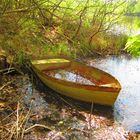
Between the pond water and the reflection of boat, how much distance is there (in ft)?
2.27

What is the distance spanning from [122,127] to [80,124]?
1288 mm

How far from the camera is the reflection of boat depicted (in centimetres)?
1112

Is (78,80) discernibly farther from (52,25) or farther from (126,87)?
(52,25)

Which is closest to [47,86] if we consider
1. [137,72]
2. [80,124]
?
[80,124]

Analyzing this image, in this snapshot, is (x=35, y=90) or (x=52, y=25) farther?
(x=35, y=90)

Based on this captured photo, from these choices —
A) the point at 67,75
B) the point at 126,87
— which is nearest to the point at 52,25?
the point at 67,75

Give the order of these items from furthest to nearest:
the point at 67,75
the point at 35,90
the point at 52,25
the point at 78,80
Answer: the point at 67,75, the point at 78,80, the point at 35,90, the point at 52,25

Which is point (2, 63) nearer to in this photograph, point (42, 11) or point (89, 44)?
point (42, 11)

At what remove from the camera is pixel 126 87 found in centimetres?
1416

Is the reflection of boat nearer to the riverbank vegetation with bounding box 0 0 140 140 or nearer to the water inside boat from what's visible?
the water inside boat

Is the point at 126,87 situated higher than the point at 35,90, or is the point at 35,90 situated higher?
the point at 35,90

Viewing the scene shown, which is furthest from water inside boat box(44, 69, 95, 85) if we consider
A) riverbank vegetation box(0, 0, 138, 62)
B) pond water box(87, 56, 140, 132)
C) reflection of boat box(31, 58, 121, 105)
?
pond water box(87, 56, 140, 132)

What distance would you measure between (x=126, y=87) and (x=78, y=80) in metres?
2.24

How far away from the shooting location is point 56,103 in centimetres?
1168
